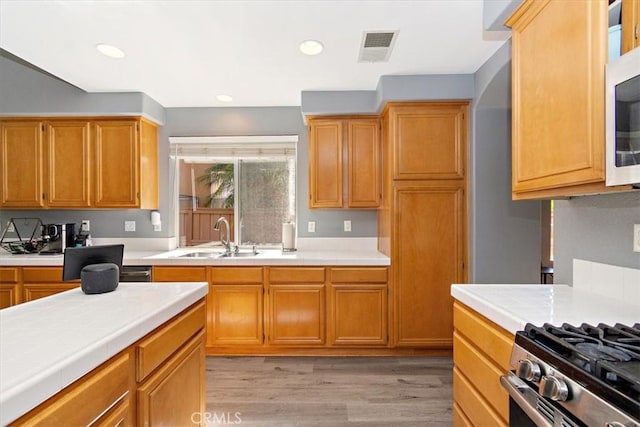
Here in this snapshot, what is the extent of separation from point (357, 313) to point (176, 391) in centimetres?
183

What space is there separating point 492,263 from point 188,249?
3.08m

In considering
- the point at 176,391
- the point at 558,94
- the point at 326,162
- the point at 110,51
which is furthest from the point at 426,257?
the point at 110,51

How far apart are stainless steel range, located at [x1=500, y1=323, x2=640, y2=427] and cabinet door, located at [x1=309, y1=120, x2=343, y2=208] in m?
2.37

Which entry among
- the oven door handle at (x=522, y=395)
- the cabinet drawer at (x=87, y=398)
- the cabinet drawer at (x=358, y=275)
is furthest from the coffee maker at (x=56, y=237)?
the oven door handle at (x=522, y=395)

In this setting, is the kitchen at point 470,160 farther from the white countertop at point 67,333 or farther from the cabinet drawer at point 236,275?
the white countertop at point 67,333

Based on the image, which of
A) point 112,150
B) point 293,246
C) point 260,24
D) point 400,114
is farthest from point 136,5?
point 293,246

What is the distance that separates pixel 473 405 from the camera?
1.56m

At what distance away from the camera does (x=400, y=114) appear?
298 centimetres

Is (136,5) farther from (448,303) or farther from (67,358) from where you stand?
(448,303)

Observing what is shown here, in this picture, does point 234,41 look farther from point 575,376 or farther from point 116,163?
point 575,376

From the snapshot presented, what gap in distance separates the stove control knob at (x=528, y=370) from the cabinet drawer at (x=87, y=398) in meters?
1.28

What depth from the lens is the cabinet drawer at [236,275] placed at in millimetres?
3029

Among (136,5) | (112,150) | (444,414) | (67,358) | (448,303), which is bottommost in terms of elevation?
(444,414)

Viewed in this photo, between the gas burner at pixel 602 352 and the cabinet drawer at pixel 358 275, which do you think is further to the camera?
the cabinet drawer at pixel 358 275
